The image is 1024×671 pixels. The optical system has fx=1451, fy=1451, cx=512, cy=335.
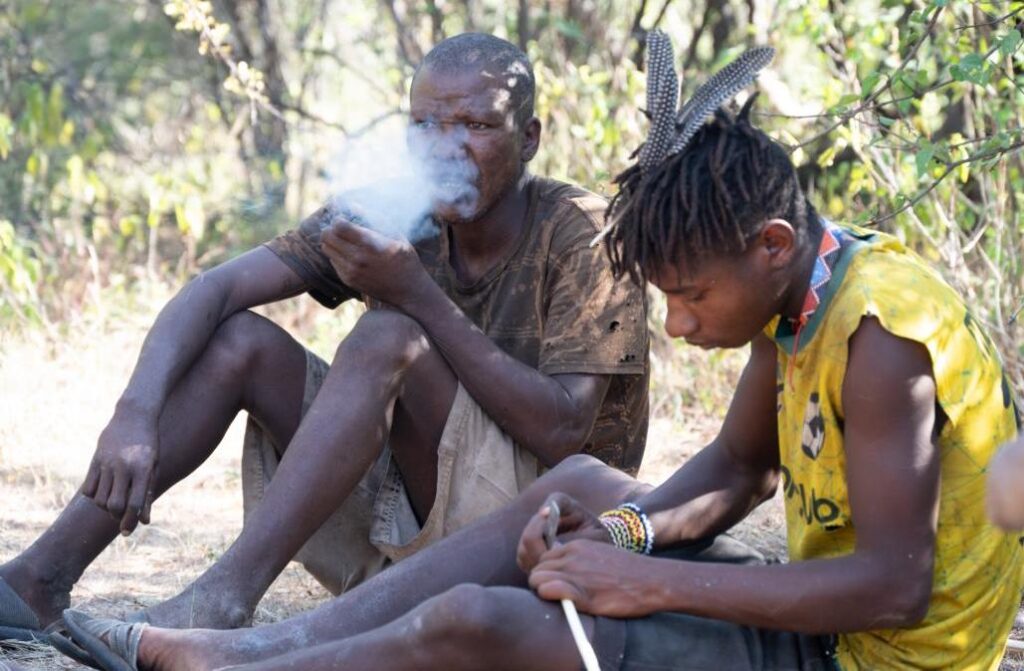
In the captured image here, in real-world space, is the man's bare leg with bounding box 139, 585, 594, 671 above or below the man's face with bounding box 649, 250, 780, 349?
below

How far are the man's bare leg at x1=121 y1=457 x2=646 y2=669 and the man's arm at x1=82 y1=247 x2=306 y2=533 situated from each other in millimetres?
485

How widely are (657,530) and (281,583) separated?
1.55 metres

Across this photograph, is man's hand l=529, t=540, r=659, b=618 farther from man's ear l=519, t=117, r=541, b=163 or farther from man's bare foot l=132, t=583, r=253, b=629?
man's ear l=519, t=117, r=541, b=163

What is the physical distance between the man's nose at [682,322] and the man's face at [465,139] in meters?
1.01

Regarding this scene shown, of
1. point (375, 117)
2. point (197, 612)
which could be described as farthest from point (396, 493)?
point (375, 117)

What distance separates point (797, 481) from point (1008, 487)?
79 cm

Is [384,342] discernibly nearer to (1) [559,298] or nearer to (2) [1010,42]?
(1) [559,298]

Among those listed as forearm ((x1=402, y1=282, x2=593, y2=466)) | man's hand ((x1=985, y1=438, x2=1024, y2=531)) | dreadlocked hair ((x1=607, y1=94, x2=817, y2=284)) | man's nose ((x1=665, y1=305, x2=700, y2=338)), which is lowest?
forearm ((x1=402, y1=282, x2=593, y2=466))

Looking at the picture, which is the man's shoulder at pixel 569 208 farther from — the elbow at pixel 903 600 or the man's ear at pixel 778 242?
the elbow at pixel 903 600

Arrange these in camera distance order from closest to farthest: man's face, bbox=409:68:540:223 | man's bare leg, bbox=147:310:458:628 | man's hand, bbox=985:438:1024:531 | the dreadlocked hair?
man's hand, bbox=985:438:1024:531 < the dreadlocked hair < man's bare leg, bbox=147:310:458:628 < man's face, bbox=409:68:540:223

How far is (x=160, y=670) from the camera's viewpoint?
2.53 m

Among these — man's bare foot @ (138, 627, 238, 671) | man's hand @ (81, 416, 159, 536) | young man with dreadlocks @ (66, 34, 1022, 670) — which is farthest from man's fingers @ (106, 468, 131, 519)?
young man with dreadlocks @ (66, 34, 1022, 670)

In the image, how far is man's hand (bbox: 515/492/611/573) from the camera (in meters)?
2.31

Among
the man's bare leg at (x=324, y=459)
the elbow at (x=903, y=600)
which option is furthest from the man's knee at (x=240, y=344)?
the elbow at (x=903, y=600)
